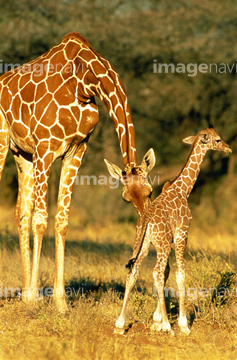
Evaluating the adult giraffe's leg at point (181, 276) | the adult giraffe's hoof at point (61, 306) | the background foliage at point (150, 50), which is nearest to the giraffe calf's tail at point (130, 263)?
the adult giraffe's leg at point (181, 276)

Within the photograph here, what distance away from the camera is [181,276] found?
6527 millimetres

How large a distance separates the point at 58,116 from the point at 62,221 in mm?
1474

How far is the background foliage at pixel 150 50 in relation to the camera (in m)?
15.9

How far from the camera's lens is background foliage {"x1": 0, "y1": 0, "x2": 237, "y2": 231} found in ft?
52.1

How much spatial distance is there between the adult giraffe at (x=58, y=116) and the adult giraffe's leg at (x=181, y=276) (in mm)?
1367

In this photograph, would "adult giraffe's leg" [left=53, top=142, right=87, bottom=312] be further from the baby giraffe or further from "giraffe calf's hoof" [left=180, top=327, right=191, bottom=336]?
"giraffe calf's hoof" [left=180, top=327, right=191, bottom=336]

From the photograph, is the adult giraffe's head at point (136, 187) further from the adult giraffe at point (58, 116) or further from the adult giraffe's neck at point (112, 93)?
the adult giraffe at point (58, 116)

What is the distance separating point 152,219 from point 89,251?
5.49m

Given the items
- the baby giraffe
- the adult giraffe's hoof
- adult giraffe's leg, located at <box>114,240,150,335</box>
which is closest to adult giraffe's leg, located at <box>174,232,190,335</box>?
the baby giraffe

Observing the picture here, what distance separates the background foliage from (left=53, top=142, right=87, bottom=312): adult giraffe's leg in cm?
829

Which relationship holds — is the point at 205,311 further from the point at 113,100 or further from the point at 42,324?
the point at 113,100

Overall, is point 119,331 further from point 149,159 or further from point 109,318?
point 149,159

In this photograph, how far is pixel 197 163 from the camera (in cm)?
718

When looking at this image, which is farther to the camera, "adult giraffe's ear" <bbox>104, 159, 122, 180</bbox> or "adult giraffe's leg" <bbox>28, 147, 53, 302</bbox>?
"adult giraffe's leg" <bbox>28, 147, 53, 302</bbox>
